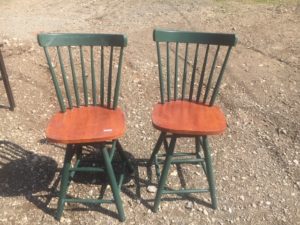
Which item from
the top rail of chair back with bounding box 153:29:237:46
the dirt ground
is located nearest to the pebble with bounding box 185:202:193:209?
the dirt ground

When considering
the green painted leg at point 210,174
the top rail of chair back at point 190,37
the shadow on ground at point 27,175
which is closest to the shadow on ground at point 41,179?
the shadow on ground at point 27,175

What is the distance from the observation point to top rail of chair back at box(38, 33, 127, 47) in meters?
3.26

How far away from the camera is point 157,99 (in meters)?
5.04

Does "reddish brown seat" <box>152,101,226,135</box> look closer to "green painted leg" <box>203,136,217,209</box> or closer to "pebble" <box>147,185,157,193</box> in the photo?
"green painted leg" <box>203,136,217,209</box>

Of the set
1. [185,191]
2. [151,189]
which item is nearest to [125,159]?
[151,189]

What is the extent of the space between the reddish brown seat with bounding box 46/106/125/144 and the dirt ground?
31.0 inches

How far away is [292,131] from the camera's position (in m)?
4.46

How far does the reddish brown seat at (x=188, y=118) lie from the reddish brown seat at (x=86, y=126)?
0.32 meters

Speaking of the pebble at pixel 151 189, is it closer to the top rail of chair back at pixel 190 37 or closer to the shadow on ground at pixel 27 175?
the shadow on ground at pixel 27 175

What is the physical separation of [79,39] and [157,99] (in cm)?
188

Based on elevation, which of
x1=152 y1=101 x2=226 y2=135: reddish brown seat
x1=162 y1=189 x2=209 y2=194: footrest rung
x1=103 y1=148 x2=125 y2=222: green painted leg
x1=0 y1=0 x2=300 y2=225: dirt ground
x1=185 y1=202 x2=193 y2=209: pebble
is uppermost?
x1=152 y1=101 x2=226 y2=135: reddish brown seat

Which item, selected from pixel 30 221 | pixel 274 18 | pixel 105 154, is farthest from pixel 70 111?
pixel 274 18

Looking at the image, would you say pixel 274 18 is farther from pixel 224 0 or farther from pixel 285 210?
pixel 285 210

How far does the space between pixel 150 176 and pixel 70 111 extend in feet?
3.31
